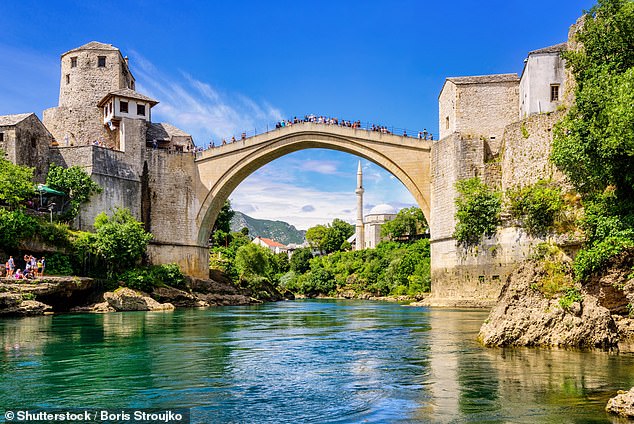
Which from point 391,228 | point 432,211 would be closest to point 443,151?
point 432,211

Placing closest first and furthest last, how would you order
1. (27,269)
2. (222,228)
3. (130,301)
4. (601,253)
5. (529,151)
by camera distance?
1. (601,253)
2. (27,269)
3. (529,151)
4. (130,301)
5. (222,228)

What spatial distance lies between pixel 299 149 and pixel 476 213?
43.1 feet

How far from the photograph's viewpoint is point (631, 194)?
570 inches

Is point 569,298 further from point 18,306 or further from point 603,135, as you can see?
point 18,306

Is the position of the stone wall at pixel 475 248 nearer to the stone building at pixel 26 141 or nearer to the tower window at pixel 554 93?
the tower window at pixel 554 93

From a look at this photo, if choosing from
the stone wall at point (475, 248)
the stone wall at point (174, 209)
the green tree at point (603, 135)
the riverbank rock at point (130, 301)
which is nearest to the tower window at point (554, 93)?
the stone wall at point (475, 248)

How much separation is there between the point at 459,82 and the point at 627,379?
23888 mm

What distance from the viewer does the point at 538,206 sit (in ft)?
80.2

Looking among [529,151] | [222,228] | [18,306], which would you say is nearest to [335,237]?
[222,228]

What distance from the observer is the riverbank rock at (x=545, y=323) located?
37.6ft

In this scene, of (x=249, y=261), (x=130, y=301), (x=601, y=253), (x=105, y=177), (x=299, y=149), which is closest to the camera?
(x=601, y=253)

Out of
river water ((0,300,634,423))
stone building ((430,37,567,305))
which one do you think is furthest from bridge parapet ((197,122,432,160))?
river water ((0,300,634,423))

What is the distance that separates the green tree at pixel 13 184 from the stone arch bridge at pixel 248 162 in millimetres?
9213

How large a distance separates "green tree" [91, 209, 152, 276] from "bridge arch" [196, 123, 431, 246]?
19.9 ft
